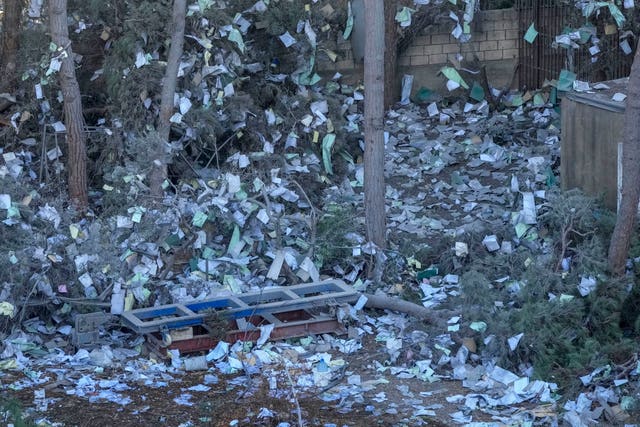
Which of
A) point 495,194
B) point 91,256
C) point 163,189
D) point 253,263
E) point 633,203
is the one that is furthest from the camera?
point 495,194

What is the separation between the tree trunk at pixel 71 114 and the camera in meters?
9.90

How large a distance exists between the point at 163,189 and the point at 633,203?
4.61m

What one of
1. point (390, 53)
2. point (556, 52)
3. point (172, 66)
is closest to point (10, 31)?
point (172, 66)

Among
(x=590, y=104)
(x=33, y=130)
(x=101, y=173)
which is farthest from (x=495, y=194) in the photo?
(x=33, y=130)

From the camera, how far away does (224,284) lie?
8.77 m

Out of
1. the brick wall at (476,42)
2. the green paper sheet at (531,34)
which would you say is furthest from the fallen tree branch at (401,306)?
the green paper sheet at (531,34)

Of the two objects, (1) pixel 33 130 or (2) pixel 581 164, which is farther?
(1) pixel 33 130

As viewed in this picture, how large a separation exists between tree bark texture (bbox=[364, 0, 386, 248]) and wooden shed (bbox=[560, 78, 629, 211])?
6.27ft

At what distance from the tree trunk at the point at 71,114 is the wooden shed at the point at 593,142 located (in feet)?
16.1

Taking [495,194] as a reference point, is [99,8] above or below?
above

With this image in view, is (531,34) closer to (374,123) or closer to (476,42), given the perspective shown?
(476,42)

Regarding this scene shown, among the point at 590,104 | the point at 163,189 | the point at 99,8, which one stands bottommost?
the point at 163,189

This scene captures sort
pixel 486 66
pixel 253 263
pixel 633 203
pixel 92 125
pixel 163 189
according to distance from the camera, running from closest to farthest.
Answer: pixel 633 203 < pixel 253 263 < pixel 163 189 < pixel 92 125 < pixel 486 66

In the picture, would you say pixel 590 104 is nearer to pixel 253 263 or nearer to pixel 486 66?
pixel 253 263
